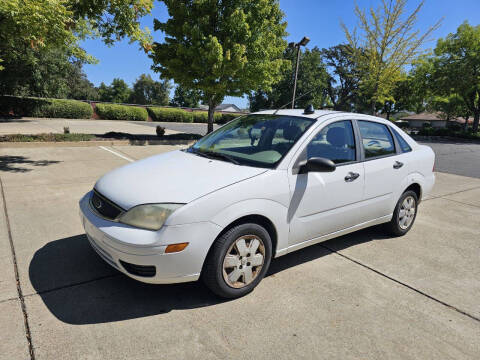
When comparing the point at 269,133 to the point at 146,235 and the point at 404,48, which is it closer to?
the point at 146,235

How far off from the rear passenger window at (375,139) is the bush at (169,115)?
3289cm

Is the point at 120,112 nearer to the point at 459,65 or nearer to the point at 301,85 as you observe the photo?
the point at 301,85

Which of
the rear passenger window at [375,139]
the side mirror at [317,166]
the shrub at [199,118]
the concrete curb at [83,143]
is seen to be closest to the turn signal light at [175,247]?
the side mirror at [317,166]

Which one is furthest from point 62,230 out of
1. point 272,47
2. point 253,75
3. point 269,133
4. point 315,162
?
point 272,47

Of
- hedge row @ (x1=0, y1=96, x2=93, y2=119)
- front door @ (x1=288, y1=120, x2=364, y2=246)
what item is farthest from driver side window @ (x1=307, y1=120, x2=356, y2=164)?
hedge row @ (x1=0, y1=96, x2=93, y2=119)

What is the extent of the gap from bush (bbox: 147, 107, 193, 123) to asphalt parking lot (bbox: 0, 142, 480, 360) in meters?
31.7

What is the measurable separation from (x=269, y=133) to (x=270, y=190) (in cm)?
96

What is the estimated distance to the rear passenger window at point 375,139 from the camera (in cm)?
381

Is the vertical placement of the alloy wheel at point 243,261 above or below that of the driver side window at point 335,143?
below

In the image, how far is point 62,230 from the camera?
4.17 metres

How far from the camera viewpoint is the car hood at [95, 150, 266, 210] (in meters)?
2.60

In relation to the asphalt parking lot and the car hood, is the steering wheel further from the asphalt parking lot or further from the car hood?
the car hood

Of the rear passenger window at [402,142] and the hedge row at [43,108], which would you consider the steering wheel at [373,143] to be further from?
the hedge row at [43,108]

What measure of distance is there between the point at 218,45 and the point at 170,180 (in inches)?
416
